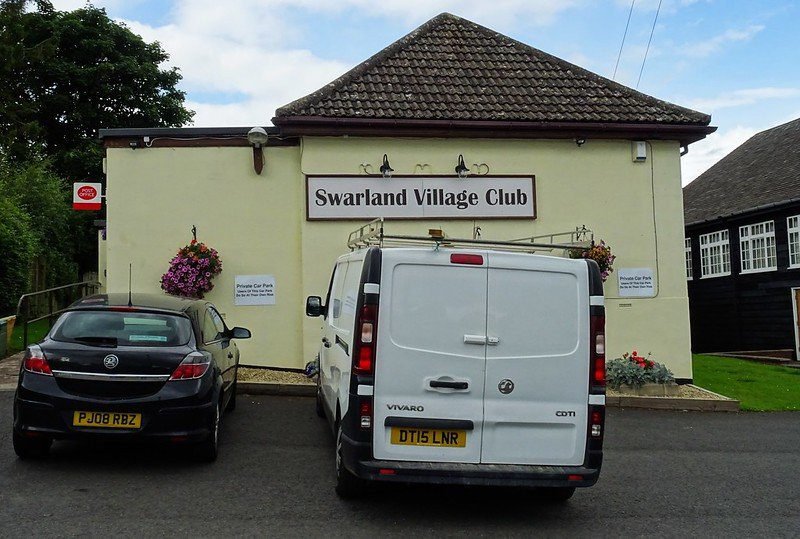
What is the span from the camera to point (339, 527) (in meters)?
4.90

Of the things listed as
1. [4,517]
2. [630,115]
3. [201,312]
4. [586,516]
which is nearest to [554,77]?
[630,115]

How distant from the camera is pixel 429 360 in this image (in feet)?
16.4

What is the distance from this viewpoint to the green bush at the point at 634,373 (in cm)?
1064

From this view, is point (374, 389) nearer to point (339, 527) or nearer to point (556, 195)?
point (339, 527)

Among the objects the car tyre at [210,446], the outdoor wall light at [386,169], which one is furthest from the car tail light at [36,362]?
the outdoor wall light at [386,169]

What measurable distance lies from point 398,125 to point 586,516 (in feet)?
26.0

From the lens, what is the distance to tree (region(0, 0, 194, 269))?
1102 inches

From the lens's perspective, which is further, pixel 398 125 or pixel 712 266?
pixel 712 266

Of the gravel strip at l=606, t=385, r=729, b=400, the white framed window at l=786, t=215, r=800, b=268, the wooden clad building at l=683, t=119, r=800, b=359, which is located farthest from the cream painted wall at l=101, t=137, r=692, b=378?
the wooden clad building at l=683, t=119, r=800, b=359

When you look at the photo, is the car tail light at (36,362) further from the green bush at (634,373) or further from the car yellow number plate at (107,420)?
the green bush at (634,373)

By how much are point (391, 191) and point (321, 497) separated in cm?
714

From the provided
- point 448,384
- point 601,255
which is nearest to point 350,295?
point 448,384

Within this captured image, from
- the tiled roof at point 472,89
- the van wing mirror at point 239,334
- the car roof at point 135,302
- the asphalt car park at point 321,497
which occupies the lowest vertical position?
the asphalt car park at point 321,497

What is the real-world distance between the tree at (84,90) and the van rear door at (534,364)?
25229 millimetres
